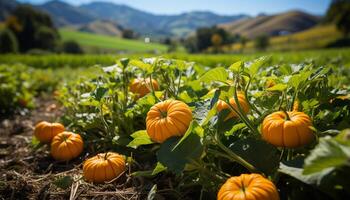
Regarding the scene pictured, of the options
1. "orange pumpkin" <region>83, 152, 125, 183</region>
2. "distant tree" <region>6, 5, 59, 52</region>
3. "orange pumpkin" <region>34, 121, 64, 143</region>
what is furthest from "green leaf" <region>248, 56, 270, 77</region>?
"distant tree" <region>6, 5, 59, 52</region>

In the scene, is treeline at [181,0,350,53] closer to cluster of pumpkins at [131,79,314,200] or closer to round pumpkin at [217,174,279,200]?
cluster of pumpkins at [131,79,314,200]

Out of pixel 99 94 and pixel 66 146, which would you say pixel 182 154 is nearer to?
pixel 99 94

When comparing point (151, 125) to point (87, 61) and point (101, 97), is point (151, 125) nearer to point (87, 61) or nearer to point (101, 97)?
point (101, 97)

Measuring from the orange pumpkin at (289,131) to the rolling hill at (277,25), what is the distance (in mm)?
163983

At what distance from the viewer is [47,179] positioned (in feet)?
9.86

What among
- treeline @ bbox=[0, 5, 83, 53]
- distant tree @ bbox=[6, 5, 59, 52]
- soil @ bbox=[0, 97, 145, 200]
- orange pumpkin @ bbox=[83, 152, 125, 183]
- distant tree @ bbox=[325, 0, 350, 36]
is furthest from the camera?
distant tree @ bbox=[6, 5, 59, 52]

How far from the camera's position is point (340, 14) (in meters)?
56.0

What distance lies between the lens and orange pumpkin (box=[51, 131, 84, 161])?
3307mm

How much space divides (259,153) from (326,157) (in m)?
0.65

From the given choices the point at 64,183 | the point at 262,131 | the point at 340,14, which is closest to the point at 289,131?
the point at 262,131

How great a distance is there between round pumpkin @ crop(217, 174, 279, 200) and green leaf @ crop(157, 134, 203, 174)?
258mm

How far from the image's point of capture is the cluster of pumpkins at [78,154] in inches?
106

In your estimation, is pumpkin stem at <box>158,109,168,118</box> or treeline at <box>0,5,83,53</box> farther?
treeline at <box>0,5,83,53</box>

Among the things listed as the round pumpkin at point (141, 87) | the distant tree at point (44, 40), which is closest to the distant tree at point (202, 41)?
the distant tree at point (44, 40)
